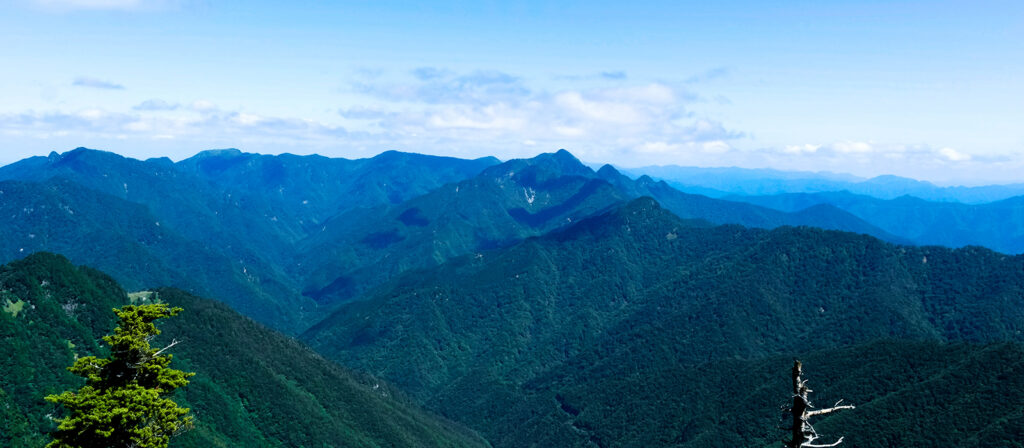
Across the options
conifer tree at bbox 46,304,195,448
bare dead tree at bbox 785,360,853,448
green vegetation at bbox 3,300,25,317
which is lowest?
green vegetation at bbox 3,300,25,317

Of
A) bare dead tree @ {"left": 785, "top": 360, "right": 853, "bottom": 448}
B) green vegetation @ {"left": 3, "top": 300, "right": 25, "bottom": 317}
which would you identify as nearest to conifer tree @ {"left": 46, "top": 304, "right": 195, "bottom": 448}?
bare dead tree @ {"left": 785, "top": 360, "right": 853, "bottom": 448}

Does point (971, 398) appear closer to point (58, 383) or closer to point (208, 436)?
point (208, 436)

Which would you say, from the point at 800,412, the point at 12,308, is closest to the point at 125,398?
the point at 800,412

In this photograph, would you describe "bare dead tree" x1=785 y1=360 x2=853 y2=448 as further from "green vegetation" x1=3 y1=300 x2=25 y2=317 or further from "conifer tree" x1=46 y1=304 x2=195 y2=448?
"green vegetation" x1=3 y1=300 x2=25 y2=317

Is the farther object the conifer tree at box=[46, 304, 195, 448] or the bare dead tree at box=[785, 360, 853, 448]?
the conifer tree at box=[46, 304, 195, 448]

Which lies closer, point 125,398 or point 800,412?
point 800,412

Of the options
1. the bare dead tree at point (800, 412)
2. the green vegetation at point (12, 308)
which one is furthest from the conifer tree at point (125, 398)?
the green vegetation at point (12, 308)

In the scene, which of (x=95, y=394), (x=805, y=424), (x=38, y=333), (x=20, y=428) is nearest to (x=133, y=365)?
(x=95, y=394)

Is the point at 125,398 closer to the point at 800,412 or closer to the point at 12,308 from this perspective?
the point at 800,412

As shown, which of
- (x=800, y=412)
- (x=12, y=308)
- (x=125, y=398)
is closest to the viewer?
(x=800, y=412)
